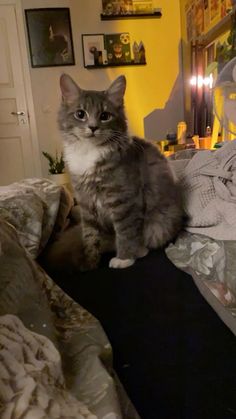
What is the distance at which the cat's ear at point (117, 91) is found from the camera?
1049 mm

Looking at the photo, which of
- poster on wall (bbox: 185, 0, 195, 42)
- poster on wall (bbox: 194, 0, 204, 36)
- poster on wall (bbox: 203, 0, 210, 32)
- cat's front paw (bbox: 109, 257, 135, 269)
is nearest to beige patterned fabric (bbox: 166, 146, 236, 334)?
cat's front paw (bbox: 109, 257, 135, 269)

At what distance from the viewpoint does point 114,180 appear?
3.26 ft

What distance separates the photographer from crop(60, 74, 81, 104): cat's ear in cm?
102

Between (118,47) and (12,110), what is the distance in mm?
1327

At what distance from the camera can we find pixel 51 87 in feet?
10.7

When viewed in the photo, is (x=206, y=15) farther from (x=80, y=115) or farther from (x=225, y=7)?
(x=80, y=115)

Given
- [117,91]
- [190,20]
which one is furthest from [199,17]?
[117,91]

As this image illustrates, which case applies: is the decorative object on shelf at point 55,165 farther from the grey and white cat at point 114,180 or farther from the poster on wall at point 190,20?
the grey and white cat at point 114,180

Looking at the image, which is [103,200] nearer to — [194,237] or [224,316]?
[194,237]

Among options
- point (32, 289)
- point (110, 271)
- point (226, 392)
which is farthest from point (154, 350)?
→ point (110, 271)

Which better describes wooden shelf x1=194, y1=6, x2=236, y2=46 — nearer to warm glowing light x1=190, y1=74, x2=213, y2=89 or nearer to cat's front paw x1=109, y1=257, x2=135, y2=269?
warm glowing light x1=190, y1=74, x2=213, y2=89

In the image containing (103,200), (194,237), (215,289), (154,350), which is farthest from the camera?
(103,200)

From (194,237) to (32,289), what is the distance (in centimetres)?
56

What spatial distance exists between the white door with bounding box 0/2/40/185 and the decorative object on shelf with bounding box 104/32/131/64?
0.94 metres
